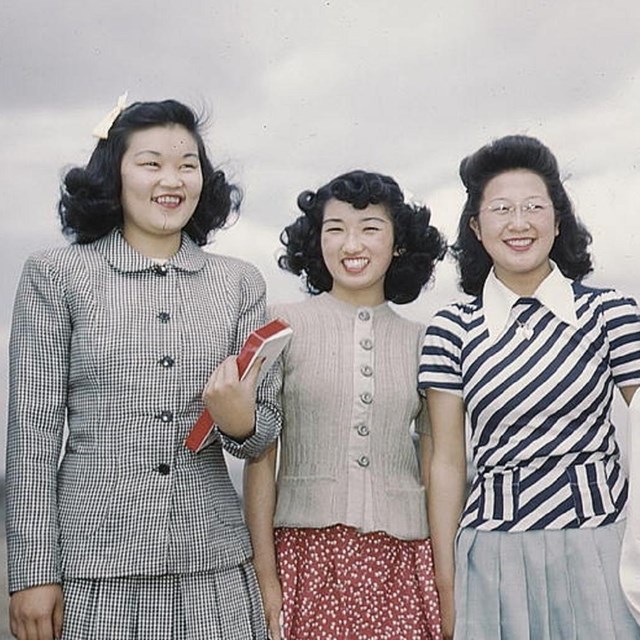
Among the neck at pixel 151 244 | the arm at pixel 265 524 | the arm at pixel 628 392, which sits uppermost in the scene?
the neck at pixel 151 244

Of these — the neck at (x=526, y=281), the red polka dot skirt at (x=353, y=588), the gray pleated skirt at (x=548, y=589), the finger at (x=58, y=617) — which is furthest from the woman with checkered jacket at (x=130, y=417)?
the neck at (x=526, y=281)

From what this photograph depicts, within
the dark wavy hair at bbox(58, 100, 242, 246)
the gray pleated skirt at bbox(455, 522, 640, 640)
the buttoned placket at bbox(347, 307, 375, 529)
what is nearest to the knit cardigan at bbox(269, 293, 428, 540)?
the buttoned placket at bbox(347, 307, 375, 529)

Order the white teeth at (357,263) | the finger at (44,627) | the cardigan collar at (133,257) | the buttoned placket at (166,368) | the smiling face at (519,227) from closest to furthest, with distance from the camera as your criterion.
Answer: the finger at (44,627), the buttoned placket at (166,368), the cardigan collar at (133,257), the smiling face at (519,227), the white teeth at (357,263)

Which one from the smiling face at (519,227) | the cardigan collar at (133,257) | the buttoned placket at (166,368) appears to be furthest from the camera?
the smiling face at (519,227)

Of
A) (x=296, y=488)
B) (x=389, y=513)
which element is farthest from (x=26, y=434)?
(x=389, y=513)

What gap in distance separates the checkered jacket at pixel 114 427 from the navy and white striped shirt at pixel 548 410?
44 cm

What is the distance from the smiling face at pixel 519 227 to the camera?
2.47 metres

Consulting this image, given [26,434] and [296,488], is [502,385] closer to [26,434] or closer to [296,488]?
[296,488]

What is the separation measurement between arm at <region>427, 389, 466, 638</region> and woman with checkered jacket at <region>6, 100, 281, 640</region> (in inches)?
15.4

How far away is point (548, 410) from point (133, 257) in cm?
91

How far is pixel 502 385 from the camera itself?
238 centimetres

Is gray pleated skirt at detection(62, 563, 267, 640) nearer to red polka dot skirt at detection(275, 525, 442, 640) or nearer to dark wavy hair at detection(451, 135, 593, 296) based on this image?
red polka dot skirt at detection(275, 525, 442, 640)

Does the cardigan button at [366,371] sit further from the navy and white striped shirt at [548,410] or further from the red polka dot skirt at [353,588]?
the red polka dot skirt at [353,588]

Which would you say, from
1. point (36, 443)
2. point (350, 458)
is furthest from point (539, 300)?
point (36, 443)
